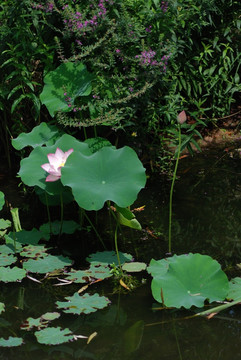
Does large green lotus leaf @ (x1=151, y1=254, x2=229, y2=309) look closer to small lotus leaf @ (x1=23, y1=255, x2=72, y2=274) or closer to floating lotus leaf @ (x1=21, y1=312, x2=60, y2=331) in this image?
floating lotus leaf @ (x1=21, y1=312, x2=60, y2=331)

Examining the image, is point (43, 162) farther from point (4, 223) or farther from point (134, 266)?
point (134, 266)

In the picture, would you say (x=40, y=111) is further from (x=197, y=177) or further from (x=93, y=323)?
(x=93, y=323)

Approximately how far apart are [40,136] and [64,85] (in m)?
0.34

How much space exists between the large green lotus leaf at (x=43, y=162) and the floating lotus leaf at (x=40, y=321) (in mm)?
748

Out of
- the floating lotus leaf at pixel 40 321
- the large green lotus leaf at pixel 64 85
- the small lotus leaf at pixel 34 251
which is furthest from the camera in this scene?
the large green lotus leaf at pixel 64 85

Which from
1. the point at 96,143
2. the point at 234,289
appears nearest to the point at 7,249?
the point at 96,143

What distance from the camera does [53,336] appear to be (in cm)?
213

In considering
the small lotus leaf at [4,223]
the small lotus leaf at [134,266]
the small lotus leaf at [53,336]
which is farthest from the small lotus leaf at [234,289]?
the small lotus leaf at [4,223]

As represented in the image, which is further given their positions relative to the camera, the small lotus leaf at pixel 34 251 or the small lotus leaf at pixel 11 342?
the small lotus leaf at pixel 34 251

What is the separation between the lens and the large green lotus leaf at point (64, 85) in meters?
3.17

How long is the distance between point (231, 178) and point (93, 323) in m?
1.87

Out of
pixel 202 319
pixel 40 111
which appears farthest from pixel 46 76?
pixel 202 319

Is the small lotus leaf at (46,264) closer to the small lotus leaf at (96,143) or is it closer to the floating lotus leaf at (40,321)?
the floating lotus leaf at (40,321)

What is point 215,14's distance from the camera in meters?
4.24
